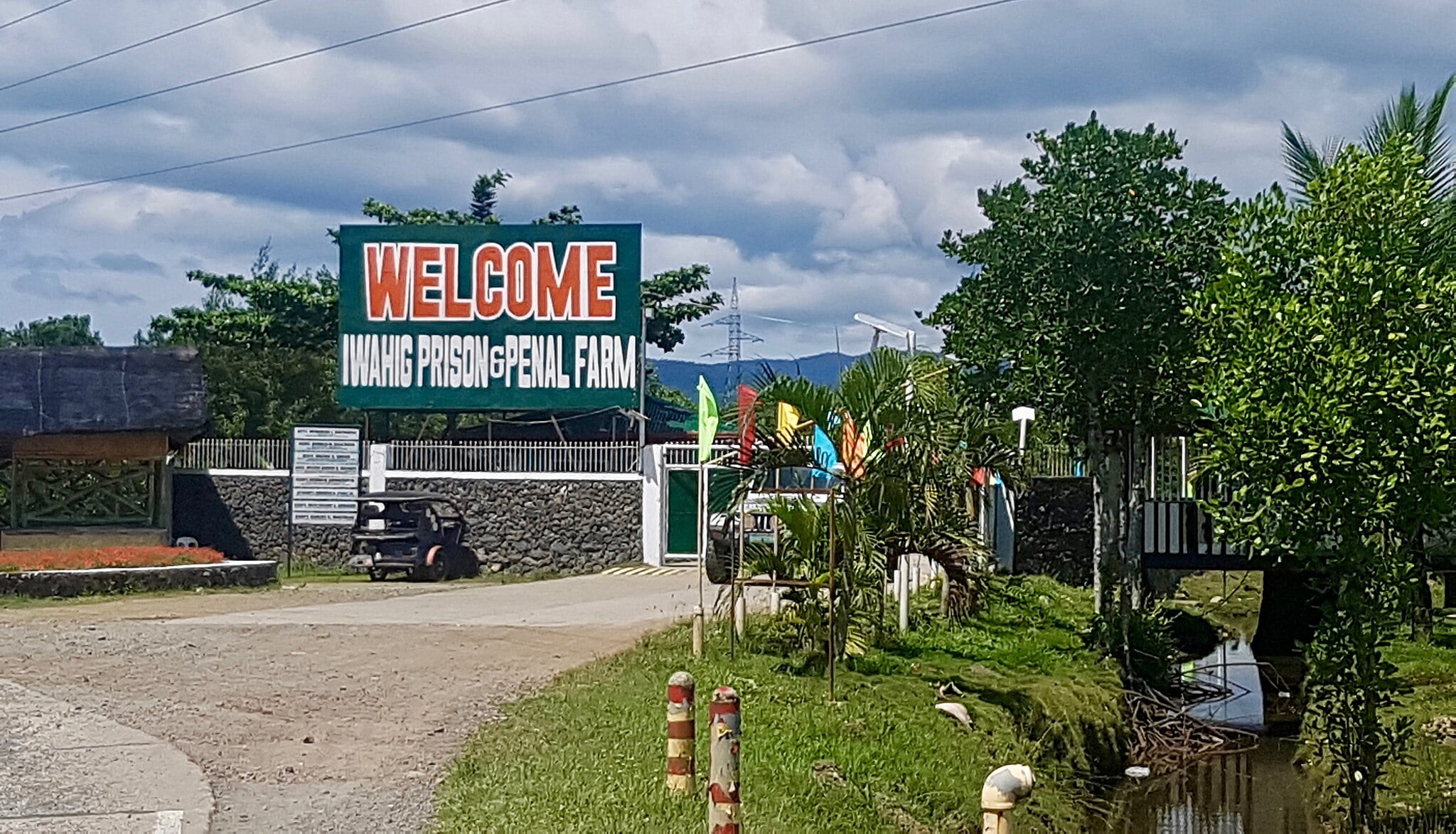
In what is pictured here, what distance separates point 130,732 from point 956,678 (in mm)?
6437

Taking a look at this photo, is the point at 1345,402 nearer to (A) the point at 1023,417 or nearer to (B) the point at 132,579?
(A) the point at 1023,417

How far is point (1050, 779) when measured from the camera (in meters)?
12.2

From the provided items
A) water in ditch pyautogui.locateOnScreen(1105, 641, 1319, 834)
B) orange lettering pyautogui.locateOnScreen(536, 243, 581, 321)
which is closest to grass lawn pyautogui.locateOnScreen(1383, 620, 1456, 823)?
water in ditch pyautogui.locateOnScreen(1105, 641, 1319, 834)

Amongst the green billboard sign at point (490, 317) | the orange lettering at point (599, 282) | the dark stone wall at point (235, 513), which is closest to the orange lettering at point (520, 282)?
the green billboard sign at point (490, 317)

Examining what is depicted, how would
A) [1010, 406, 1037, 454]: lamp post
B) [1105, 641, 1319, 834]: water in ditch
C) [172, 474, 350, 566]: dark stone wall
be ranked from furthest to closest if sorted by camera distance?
[172, 474, 350, 566]: dark stone wall
[1010, 406, 1037, 454]: lamp post
[1105, 641, 1319, 834]: water in ditch

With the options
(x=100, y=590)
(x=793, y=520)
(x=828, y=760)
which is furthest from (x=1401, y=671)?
(x=100, y=590)

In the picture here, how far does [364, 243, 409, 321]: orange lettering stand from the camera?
30.0 meters

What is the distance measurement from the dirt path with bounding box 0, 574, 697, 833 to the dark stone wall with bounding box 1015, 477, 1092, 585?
5.55 meters

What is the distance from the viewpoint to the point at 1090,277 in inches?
603

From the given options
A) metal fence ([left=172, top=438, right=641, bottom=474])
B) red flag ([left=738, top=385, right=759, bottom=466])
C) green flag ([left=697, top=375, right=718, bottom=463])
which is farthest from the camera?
metal fence ([left=172, top=438, right=641, bottom=474])

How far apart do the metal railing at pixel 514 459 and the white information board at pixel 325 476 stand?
2.79 feet

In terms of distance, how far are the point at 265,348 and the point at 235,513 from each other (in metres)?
9.74

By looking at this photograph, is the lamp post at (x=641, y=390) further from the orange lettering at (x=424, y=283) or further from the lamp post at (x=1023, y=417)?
the lamp post at (x=1023, y=417)

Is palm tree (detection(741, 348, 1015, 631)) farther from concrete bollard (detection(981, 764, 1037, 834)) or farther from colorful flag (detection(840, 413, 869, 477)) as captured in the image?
concrete bollard (detection(981, 764, 1037, 834))
